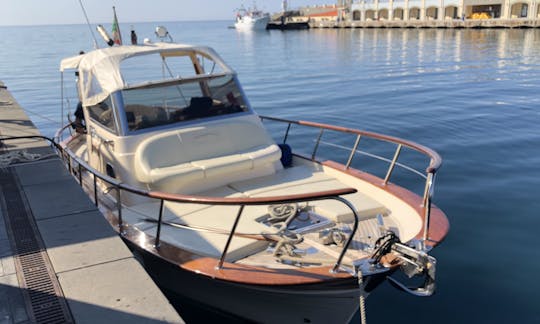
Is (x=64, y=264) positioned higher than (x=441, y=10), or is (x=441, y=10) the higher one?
(x=441, y=10)

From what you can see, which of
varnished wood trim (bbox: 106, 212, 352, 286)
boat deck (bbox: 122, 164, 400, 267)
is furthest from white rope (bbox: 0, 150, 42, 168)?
varnished wood trim (bbox: 106, 212, 352, 286)

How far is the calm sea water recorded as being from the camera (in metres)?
6.25

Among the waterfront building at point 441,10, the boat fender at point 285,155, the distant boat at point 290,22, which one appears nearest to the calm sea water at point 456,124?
the boat fender at point 285,155

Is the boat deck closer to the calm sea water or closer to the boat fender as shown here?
the boat fender

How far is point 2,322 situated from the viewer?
3684mm

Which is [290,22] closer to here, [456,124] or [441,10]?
[441,10]

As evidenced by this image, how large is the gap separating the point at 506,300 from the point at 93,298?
5056mm

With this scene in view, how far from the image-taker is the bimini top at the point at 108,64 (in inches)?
260

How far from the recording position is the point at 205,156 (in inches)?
259

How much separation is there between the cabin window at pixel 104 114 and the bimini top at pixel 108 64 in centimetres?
8

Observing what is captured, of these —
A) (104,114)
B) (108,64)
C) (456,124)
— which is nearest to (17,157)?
(104,114)

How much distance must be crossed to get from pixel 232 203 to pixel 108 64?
12.0ft

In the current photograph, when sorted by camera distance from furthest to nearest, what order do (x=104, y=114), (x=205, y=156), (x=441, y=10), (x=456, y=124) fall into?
(x=441, y=10) → (x=456, y=124) → (x=104, y=114) → (x=205, y=156)

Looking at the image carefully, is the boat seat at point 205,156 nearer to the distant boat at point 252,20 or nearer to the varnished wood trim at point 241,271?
the varnished wood trim at point 241,271
